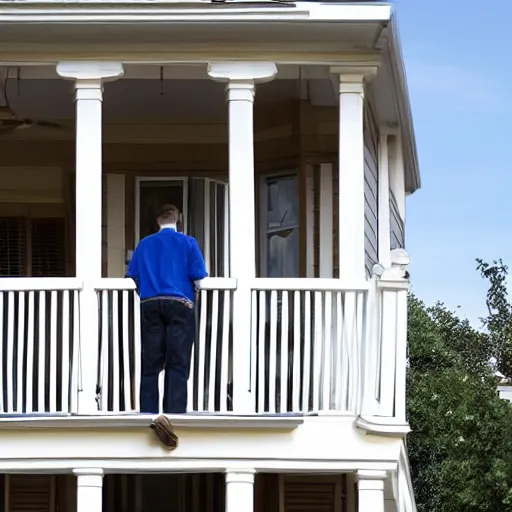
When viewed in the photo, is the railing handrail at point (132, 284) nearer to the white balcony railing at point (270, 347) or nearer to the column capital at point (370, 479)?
the white balcony railing at point (270, 347)

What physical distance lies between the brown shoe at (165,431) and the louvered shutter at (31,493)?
11.8 feet

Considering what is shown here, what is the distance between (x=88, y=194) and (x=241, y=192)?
1247 mm

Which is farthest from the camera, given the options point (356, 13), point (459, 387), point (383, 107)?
point (459, 387)

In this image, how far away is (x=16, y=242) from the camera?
53.6 ft

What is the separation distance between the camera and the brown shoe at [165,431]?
12297 mm

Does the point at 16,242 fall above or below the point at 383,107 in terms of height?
below

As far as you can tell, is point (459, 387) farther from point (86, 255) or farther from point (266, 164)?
point (86, 255)

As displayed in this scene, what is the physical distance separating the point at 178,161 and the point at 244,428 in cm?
405

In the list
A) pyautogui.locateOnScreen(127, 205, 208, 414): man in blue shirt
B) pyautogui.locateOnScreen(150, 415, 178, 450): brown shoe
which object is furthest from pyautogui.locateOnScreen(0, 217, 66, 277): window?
pyautogui.locateOnScreen(150, 415, 178, 450): brown shoe

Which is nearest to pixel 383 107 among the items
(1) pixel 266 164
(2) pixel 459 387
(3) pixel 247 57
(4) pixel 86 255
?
(1) pixel 266 164

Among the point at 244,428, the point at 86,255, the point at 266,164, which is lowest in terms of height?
the point at 244,428

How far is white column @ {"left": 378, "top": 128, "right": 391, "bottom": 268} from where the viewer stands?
16.6 metres

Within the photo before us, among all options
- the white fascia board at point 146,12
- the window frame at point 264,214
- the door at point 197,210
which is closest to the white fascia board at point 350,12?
the white fascia board at point 146,12

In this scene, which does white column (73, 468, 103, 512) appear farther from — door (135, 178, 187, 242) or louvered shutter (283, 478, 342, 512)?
door (135, 178, 187, 242)
